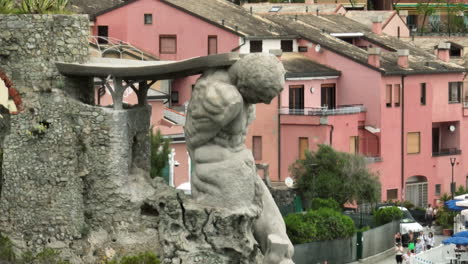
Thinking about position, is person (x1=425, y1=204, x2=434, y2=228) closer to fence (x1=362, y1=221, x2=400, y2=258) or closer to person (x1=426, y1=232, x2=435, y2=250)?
person (x1=426, y1=232, x2=435, y2=250)

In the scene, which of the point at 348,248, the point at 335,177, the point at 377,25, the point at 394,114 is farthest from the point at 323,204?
the point at 377,25

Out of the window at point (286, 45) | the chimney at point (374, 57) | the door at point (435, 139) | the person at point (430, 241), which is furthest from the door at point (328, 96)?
the person at point (430, 241)

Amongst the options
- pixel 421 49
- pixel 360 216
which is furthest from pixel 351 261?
pixel 421 49

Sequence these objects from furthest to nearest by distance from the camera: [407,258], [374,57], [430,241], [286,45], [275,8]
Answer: [275,8], [374,57], [286,45], [430,241], [407,258]

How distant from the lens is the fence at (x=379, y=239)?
62.2m

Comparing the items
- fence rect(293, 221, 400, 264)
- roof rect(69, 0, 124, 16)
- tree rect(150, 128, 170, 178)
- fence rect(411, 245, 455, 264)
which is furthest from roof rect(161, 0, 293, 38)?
fence rect(411, 245, 455, 264)

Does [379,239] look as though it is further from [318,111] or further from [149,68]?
[149,68]

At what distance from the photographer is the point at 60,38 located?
35219 millimetres

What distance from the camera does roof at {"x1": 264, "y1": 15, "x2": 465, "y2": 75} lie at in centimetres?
8812

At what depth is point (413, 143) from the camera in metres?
89.5

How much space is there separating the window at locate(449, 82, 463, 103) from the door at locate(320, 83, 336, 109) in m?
7.00

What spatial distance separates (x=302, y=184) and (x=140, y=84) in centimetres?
4050

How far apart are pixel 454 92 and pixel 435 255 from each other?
33783mm

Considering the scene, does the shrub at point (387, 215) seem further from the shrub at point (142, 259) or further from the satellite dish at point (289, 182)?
the shrub at point (142, 259)
